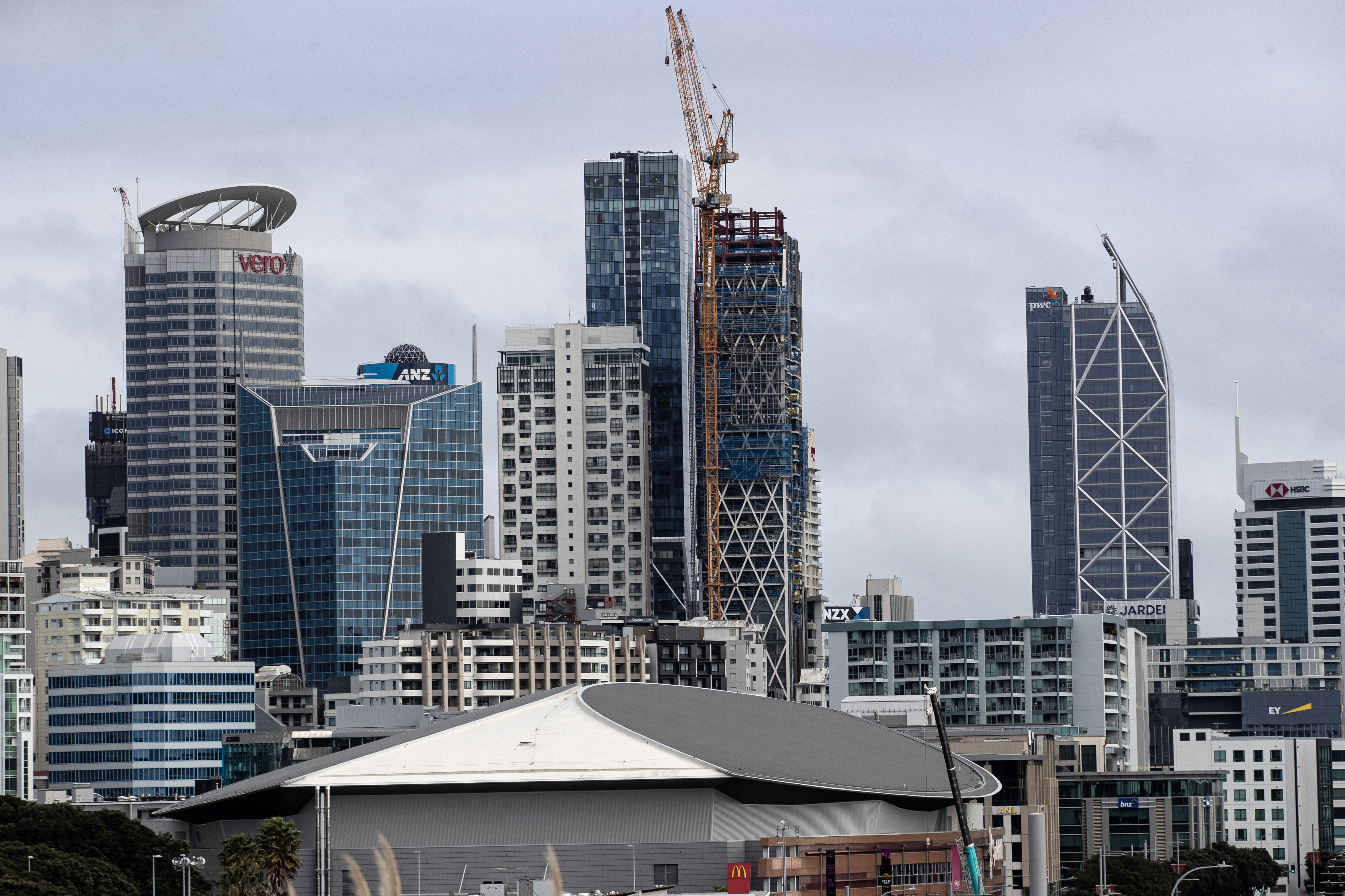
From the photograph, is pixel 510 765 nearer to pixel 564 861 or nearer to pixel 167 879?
pixel 564 861

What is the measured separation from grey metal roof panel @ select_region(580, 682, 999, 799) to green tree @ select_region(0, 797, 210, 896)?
3302 cm

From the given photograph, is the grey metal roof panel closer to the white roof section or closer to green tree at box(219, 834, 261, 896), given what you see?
the white roof section

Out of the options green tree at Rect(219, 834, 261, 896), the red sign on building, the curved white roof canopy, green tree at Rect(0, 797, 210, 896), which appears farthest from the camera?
green tree at Rect(0, 797, 210, 896)

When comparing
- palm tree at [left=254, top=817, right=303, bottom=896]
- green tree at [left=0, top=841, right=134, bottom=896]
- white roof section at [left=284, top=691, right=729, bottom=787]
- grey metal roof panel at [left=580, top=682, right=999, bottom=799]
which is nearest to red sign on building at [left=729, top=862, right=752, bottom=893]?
grey metal roof panel at [left=580, top=682, right=999, bottom=799]

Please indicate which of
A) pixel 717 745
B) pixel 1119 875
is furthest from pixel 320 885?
pixel 1119 875

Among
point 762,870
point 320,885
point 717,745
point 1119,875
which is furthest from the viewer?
point 1119,875

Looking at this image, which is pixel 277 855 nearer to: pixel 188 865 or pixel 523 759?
pixel 188 865

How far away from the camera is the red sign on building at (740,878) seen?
153 meters

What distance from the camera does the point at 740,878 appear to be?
154250 millimetres

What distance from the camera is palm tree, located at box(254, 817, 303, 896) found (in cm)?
12762

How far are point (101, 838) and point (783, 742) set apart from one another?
2026 inches

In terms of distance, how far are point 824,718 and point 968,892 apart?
98.6 feet

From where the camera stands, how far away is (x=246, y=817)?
17100 centimetres

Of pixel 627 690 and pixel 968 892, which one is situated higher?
pixel 627 690
